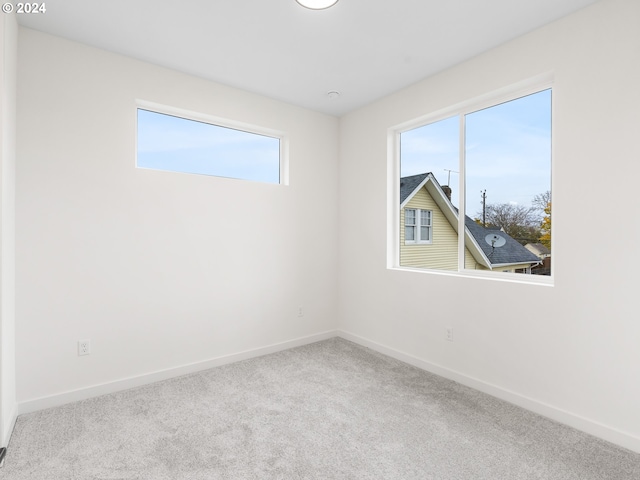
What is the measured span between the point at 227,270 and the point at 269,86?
71.0 inches

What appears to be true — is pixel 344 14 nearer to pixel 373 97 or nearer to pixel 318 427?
pixel 373 97

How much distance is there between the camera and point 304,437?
7.08 feet

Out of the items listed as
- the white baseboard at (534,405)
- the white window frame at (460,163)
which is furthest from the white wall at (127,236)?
the white baseboard at (534,405)

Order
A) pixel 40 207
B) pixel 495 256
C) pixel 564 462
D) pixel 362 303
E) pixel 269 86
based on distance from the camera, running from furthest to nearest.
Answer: pixel 362 303 → pixel 269 86 → pixel 495 256 → pixel 40 207 → pixel 564 462

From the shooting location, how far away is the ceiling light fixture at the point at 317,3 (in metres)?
2.12

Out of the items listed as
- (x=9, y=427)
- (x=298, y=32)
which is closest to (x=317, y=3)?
(x=298, y=32)

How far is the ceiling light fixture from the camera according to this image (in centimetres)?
212

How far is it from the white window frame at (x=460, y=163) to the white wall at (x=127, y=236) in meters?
0.99

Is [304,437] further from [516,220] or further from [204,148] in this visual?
[204,148]

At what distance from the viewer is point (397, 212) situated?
368 centimetres

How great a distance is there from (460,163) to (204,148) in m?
2.35

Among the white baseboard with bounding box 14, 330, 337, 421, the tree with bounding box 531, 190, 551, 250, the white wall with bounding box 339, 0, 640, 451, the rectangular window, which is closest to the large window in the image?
the tree with bounding box 531, 190, 551, 250

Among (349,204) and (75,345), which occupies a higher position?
(349,204)

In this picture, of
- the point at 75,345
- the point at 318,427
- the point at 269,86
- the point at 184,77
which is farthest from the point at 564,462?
the point at 184,77
